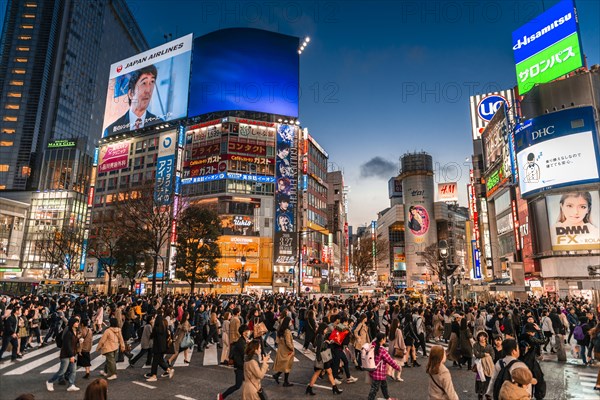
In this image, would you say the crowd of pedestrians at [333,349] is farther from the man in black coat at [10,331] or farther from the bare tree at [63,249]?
the bare tree at [63,249]

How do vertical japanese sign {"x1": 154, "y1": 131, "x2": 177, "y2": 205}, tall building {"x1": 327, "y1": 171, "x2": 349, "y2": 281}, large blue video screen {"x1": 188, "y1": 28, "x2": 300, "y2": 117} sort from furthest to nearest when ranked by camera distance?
tall building {"x1": 327, "y1": 171, "x2": 349, "y2": 281} → large blue video screen {"x1": 188, "y1": 28, "x2": 300, "y2": 117} → vertical japanese sign {"x1": 154, "y1": 131, "x2": 177, "y2": 205}

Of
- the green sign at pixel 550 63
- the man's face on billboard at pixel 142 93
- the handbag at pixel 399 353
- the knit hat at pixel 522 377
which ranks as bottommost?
the handbag at pixel 399 353

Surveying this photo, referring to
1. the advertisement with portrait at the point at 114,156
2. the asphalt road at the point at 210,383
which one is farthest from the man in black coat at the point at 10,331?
the advertisement with portrait at the point at 114,156

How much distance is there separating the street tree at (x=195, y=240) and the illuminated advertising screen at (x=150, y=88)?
1071 inches

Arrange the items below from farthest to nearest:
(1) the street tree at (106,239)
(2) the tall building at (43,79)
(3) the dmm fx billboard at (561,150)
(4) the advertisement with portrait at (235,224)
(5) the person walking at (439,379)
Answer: (2) the tall building at (43,79)
(4) the advertisement with portrait at (235,224)
(1) the street tree at (106,239)
(3) the dmm fx billboard at (561,150)
(5) the person walking at (439,379)

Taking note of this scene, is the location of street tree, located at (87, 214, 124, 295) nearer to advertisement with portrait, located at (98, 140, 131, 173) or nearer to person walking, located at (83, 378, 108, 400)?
advertisement with portrait, located at (98, 140, 131, 173)

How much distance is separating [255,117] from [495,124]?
39.9 m

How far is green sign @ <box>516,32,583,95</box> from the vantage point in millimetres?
43938

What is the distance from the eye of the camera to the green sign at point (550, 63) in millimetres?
43938

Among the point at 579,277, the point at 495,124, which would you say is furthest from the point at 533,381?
the point at 495,124

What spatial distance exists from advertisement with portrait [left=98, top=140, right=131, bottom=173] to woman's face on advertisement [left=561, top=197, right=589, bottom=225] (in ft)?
227

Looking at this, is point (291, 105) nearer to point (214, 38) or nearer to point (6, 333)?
point (214, 38)

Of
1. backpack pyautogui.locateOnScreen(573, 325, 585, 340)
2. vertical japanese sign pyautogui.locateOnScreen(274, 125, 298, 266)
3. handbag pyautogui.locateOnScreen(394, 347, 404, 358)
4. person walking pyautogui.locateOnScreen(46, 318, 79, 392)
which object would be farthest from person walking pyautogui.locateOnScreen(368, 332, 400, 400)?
vertical japanese sign pyautogui.locateOnScreen(274, 125, 298, 266)

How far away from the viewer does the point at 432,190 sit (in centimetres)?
12131
